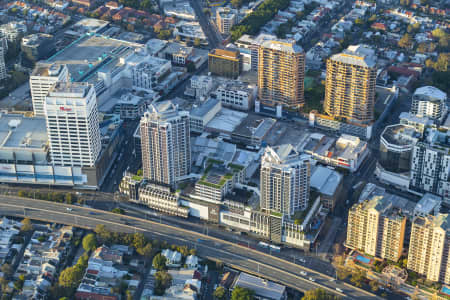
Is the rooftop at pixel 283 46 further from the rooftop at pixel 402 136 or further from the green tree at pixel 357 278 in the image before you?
the green tree at pixel 357 278

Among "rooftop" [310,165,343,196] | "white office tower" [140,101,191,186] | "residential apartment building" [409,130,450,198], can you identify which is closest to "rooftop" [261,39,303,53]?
"rooftop" [310,165,343,196]

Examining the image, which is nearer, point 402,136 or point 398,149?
point 398,149

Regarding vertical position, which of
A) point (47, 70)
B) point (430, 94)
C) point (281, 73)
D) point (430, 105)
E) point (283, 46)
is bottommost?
point (430, 105)

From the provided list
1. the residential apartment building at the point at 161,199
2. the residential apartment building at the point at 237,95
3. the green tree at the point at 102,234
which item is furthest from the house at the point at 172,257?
the residential apartment building at the point at 237,95

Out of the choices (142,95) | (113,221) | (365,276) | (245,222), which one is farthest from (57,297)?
(142,95)

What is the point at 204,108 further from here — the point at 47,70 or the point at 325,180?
the point at 325,180

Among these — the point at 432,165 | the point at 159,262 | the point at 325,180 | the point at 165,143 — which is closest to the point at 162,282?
the point at 159,262

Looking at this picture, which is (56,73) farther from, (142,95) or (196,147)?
(196,147)
